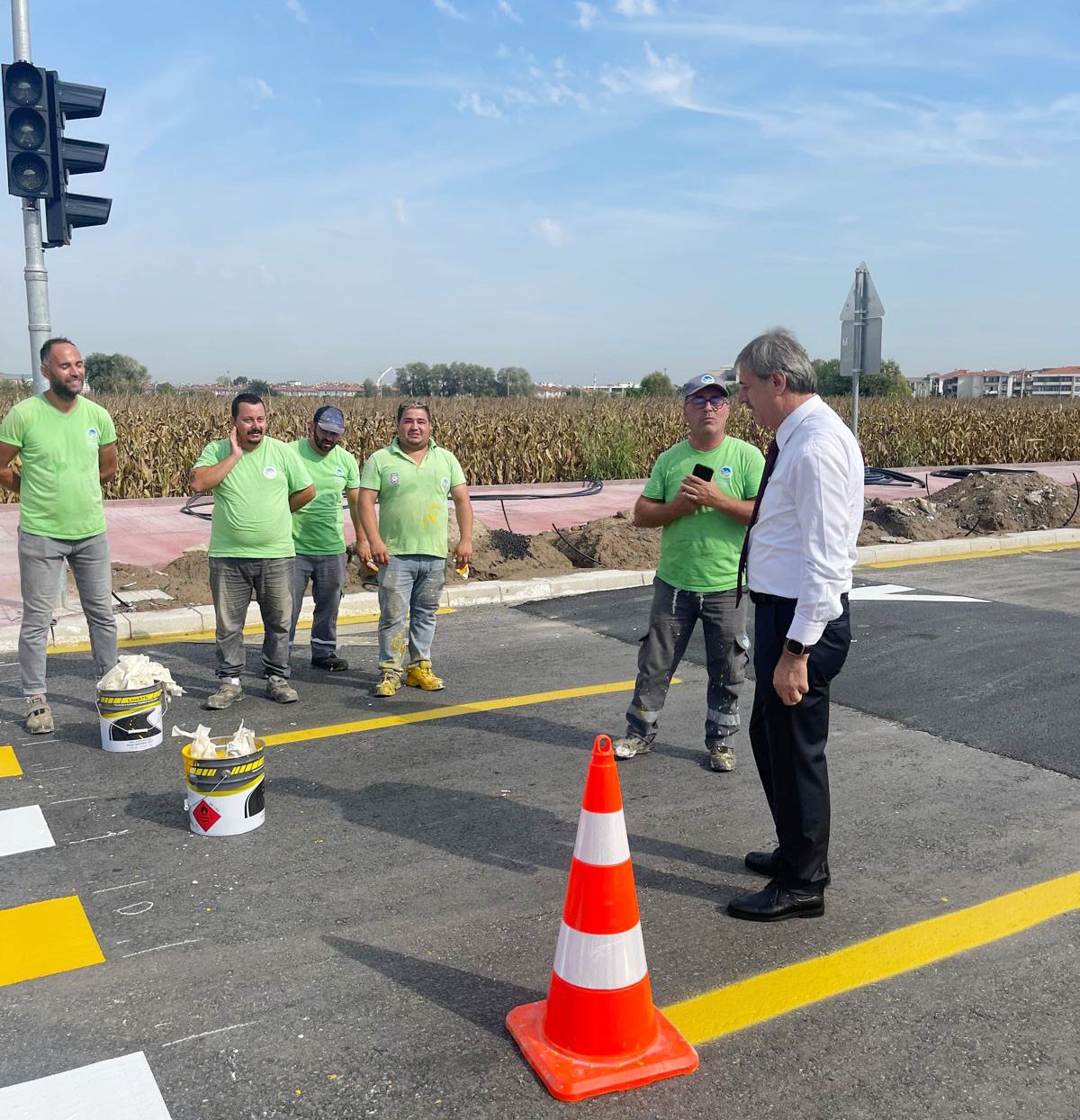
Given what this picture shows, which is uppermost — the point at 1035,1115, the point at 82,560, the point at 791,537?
the point at 791,537

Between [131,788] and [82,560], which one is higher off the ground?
[82,560]

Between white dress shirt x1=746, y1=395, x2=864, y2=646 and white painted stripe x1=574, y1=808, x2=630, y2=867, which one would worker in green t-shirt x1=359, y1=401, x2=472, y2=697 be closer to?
white dress shirt x1=746, y1=395, x2=864, y2=646

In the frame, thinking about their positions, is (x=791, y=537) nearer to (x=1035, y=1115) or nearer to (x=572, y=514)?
(x=1035, y=1115)

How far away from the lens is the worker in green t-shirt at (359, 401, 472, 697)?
21.8 ft

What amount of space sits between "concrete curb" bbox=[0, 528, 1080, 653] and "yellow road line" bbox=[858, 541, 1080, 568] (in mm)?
15

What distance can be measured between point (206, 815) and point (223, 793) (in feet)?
0.44

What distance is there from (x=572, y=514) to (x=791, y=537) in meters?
11.9

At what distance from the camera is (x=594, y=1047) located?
2936 millimetres

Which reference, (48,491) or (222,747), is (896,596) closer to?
(222,747)

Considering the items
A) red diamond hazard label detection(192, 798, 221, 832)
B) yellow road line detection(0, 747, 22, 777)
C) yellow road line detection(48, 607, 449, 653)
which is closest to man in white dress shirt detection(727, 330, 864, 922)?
red diamond hazard label detection(192, 798, 221, 832)

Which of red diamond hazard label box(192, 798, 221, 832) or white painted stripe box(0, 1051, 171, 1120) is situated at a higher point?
red diamond hazard label box(192, 798, 221, 832)

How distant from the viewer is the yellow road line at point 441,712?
5.96 meters

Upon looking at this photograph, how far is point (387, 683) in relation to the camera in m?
6.74

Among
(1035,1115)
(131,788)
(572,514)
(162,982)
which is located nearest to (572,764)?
(131,788)
